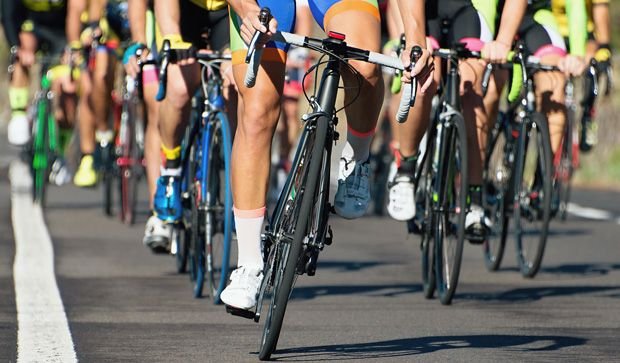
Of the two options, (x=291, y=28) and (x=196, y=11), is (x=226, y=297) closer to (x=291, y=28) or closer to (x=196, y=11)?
(x=291, y=28)

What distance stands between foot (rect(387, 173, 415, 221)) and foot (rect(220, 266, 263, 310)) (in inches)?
103

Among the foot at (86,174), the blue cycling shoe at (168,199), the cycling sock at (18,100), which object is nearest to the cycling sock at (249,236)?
the blue cycling shoe at (168,199)

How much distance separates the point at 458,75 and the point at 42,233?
175 inches

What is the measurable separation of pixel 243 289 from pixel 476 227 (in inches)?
113

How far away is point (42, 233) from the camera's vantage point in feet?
43.4

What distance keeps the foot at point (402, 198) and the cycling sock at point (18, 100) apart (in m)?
7.33

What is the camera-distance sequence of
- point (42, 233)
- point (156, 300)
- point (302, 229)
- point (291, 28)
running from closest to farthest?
point (302, 229) < point (291, 28) < point (156, 300) < point (42, 233)

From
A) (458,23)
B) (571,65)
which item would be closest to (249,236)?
(458,23)

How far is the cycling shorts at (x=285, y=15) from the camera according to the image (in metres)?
7.43

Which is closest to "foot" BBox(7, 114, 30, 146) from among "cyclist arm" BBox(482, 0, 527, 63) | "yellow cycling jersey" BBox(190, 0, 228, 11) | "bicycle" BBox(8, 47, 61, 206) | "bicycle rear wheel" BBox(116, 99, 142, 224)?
"bicycle" BBox(8, 47, 61, 206)

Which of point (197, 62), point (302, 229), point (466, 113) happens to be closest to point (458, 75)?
point (466, 113)

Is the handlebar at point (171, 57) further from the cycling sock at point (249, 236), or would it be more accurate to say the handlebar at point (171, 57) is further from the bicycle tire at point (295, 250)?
the bicycle tire at point (295, 250)

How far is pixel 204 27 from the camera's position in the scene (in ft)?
33.0

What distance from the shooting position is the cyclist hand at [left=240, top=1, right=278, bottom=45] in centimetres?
702
